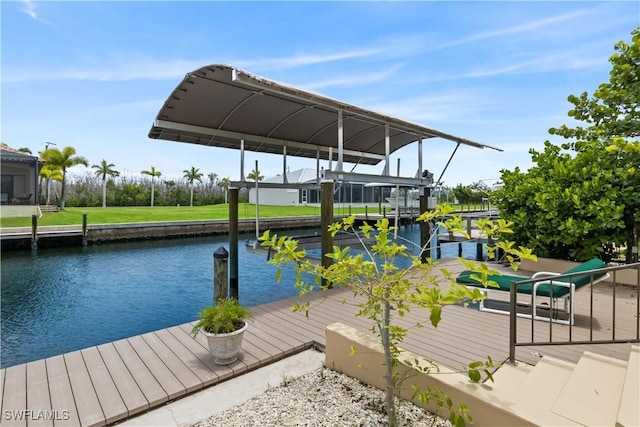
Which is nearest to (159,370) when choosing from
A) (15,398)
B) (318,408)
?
(15,398)

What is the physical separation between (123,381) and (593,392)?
3854mm

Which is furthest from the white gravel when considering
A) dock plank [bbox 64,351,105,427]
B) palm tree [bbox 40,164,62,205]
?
palm tree [bbox 40,164,62,205]

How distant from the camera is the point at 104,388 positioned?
2.87m

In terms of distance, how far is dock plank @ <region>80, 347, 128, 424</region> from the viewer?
253cm

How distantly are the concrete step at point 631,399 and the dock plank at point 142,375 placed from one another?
3104 millimetres

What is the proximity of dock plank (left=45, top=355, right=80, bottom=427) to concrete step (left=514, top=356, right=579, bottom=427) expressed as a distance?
3.16 meters

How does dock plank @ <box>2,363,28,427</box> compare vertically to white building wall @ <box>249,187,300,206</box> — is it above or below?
below

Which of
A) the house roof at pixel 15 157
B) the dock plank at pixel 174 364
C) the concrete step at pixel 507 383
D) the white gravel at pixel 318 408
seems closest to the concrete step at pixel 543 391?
the concrete step at pixel 507 383

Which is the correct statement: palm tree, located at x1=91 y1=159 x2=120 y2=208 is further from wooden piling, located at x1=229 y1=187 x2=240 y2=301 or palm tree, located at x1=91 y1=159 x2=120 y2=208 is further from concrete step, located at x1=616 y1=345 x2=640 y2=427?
concrete step, located at x1=616 y1=345 x2=640 y2=427

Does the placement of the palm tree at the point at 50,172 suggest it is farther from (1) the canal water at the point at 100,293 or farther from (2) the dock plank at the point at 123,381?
(2) the dock plank at the point at 123,381

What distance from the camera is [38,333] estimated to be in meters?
6.08

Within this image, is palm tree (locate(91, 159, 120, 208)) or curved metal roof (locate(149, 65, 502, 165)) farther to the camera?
palm tree (locate(91, 159, 120, 208))

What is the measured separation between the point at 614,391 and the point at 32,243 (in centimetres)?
1820

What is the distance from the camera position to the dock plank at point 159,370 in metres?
2.82
